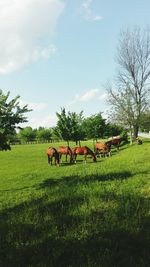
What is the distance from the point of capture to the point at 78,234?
496 cm

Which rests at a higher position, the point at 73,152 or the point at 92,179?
the point at 73,152

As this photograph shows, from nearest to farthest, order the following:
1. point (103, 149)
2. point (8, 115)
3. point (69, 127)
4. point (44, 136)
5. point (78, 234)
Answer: point (78, 234) < point (8, 115) < point (103, 149) < point (69, 127) < point (44, 136)

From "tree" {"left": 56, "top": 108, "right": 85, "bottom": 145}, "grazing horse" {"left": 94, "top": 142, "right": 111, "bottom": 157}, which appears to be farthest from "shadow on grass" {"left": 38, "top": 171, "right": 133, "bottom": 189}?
"tree" {"left": 56, "top": 108, "right": 85, "bottom": 145}

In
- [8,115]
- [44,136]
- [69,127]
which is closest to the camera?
[8,115]

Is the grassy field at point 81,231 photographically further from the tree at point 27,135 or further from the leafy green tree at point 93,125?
the tree at point 27,135

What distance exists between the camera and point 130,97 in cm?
3784

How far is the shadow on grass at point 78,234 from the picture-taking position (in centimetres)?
404

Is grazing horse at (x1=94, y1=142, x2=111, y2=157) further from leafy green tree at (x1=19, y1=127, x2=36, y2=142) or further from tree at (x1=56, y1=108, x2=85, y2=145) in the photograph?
leafy green tree at (x1=19, y1=127, x2=36, y2=142)

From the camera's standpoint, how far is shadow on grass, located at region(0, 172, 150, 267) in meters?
4.04

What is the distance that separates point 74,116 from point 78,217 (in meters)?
34.7

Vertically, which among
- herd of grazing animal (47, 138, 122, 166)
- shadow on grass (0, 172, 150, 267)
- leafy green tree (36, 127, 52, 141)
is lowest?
shadow on grass (0, 172, 150, 267)

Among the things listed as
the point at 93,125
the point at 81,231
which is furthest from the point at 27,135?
the point at 81,231

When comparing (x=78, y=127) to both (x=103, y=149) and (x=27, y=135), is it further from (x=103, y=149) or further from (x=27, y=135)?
(x=27, y=135)

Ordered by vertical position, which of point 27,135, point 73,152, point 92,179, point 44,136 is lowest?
point 92,179
